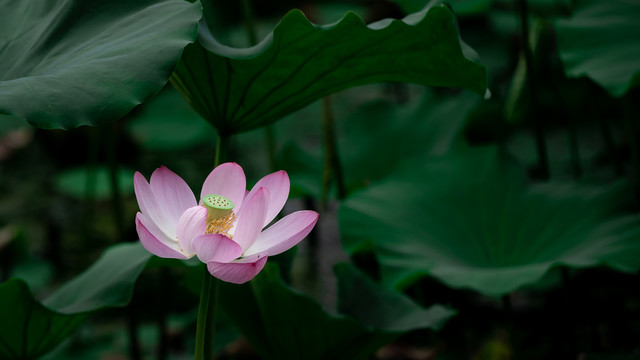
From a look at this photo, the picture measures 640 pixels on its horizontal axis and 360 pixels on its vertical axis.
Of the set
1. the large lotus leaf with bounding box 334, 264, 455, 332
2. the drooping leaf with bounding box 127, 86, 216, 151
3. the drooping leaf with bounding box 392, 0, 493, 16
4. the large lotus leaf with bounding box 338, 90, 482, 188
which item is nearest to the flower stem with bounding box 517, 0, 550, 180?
the drooping leaf with bounding box 392, 0, 493, 16

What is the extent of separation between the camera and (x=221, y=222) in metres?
0.58

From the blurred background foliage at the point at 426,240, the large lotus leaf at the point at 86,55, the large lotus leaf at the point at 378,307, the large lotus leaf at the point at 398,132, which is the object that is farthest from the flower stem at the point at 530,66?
the large lotus leaf at the point at 86,55

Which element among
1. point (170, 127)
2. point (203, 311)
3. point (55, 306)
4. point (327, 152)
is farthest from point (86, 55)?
point (170, 127)

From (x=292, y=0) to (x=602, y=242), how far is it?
2.69m

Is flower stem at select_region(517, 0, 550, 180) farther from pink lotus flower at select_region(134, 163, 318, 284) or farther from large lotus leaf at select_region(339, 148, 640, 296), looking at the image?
pink lotus flower at select_region(134, 163, 318, 284)

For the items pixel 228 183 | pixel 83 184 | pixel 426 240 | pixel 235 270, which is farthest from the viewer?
pixel 83 184

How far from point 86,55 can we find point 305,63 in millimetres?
241

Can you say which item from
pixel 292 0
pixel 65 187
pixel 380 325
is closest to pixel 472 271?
pixel 380 325

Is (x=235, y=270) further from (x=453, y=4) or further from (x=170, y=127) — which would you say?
(x=170, y=127)

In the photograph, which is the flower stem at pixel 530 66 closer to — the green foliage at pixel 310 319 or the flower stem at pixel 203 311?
the green foliage at pixel 310 319

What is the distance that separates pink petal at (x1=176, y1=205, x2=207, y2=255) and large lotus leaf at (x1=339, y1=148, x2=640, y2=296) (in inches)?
21.3

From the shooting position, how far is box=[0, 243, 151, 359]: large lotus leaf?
2.74ft

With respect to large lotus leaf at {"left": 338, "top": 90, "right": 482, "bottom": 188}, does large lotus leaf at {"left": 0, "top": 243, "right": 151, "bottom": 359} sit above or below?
above

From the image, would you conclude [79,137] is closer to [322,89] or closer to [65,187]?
[65,187]
